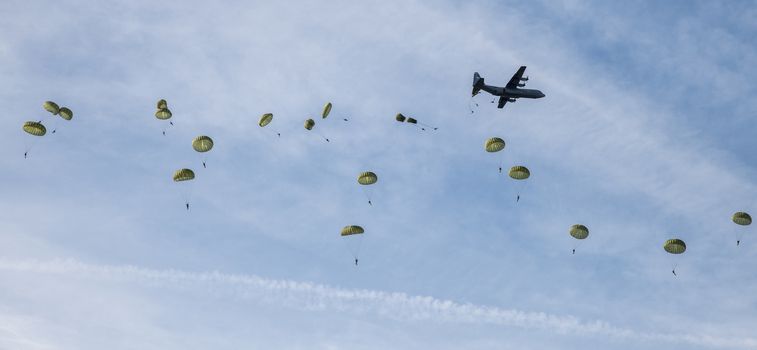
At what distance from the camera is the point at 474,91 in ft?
340

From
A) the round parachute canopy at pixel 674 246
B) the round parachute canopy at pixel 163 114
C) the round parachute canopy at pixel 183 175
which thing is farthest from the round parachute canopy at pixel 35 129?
the round parachute canopy at pixel 674 246

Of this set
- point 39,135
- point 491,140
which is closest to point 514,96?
point 491,140

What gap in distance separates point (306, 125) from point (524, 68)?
3805 cm

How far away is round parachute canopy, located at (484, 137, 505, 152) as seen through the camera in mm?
80562

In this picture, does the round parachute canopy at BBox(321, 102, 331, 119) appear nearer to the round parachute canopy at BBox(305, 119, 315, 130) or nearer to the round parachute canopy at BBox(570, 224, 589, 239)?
the round parachute canopy at BBox(305, 119, 315, 130)

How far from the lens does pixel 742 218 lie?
78500 mm

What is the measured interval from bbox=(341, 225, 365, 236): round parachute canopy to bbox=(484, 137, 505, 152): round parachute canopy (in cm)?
1873

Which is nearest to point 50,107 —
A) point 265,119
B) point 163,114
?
point 163,114

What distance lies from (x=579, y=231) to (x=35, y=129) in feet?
223

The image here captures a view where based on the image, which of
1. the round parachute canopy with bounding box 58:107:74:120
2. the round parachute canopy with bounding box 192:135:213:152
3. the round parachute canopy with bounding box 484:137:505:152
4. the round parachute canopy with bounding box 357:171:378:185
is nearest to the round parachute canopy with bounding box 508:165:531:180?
the round parachute canopy with bounding box 484:137:505:152

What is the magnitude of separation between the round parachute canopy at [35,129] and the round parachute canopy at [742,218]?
8521cm

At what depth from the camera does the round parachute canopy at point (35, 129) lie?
79.8 meters

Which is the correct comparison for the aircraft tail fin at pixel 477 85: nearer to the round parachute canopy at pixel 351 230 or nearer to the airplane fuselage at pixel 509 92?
the airplane fuselage at pixel 509 92

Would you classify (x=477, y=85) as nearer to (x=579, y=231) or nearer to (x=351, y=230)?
(x=579, y=231)
